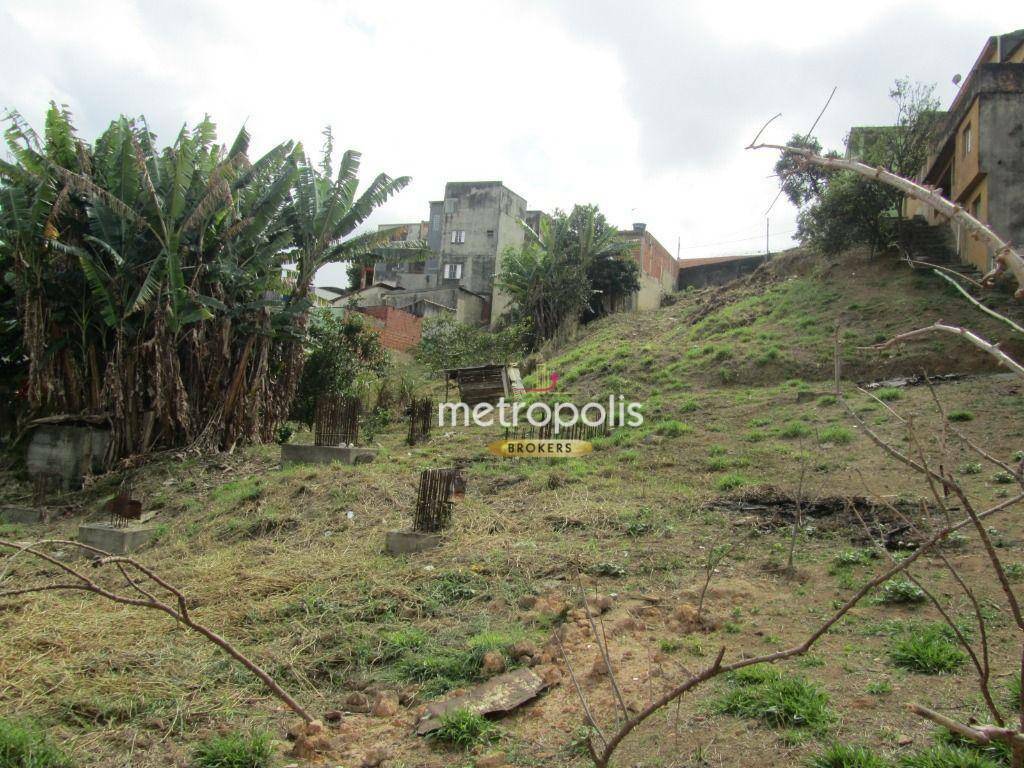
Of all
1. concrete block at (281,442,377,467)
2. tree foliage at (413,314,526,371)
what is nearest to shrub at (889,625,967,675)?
concrete block at (281,442,377,467)

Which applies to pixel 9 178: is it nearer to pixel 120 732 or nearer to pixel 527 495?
pixel 527 495

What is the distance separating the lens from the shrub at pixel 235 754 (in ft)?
13.0

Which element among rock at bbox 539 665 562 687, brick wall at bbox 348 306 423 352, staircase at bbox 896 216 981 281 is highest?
staircase at bbox 896 216 981 281

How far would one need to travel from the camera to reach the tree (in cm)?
1806

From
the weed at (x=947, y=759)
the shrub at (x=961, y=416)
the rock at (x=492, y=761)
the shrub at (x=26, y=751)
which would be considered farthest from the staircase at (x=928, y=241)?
the shrub at (x=26, y=751)

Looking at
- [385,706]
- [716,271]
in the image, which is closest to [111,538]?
[385,706]

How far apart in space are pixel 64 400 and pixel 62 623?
404 inches

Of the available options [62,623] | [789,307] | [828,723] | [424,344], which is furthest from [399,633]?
[424,344]

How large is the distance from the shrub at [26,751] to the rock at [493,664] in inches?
91.2

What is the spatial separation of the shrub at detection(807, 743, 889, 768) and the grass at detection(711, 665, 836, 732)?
27cm

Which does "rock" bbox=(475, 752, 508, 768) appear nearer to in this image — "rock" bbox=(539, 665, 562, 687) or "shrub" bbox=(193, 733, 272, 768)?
"rock" bbox=(539, 665, 562, 687)

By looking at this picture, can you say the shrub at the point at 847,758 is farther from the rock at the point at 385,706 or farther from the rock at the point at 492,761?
the rock at the point at 385,706

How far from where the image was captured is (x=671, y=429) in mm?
12242

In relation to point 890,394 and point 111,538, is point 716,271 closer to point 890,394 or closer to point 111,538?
point 890,394
